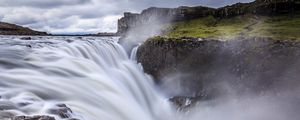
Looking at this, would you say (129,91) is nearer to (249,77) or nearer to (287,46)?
(249,77)

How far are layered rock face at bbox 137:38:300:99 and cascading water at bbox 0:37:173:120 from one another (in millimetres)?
2007

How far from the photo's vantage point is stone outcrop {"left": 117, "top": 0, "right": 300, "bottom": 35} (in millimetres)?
53109

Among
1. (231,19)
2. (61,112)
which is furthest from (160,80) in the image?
(231,19)

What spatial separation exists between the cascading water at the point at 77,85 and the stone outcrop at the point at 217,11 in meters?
29.4

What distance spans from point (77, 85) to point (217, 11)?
48.5 metres

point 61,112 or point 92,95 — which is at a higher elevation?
point 61,112

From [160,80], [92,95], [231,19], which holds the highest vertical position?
[231,19]

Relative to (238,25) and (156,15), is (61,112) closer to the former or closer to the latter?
(238,25)

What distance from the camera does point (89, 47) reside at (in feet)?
108

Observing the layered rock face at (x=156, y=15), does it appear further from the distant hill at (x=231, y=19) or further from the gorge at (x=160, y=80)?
the gorge at (x=160, y=80)

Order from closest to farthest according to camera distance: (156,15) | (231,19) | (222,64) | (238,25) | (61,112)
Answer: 1. (61,112)
2. (222,64)
3. (238,25)
4. (231,19)
5. (156,15)

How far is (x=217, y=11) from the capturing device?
65.9 metres

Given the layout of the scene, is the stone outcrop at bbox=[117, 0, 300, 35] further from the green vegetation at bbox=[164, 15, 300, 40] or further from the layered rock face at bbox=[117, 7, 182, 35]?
the green vegetation at bbox=[164, 15, 300, 40]

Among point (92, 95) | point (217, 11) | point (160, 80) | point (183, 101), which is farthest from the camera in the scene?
point (217, 11)
